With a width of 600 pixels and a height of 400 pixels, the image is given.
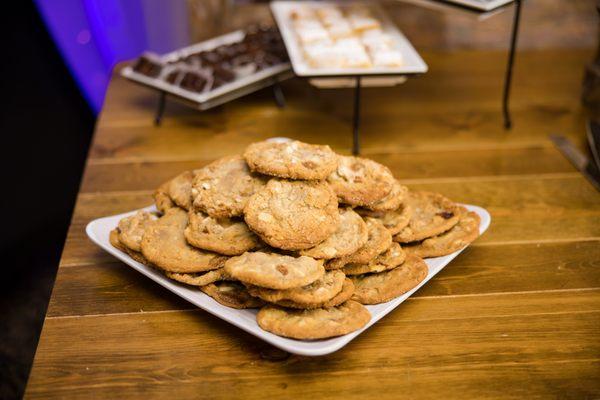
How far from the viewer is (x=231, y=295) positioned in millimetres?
1078

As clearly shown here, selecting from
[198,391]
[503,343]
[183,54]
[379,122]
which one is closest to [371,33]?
[379,122]

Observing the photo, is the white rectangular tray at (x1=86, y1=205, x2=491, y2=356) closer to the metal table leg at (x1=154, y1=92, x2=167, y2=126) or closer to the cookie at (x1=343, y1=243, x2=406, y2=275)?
the cookie at (x1=343, y1=243, x2=406, y2=275)

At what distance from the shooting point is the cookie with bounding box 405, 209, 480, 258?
1.21 m

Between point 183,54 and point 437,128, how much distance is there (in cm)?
88

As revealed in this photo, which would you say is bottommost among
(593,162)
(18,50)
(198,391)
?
(593,162)

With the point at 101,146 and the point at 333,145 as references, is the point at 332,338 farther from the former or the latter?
the point at 101,146

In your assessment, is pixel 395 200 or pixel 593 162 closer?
pixel 395 200

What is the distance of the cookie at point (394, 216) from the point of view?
1.20 metres

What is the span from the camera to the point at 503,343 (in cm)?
111

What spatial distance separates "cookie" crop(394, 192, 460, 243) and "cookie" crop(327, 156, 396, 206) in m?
0.10

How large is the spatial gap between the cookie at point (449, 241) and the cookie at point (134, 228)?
1.70 ft

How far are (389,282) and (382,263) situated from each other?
0.04m

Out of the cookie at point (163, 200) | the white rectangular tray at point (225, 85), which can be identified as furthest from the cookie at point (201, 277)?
the white rectangular tray at point (225, 85)

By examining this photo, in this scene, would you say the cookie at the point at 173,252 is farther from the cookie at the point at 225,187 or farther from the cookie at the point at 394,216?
the cookie at the point at 394,216
